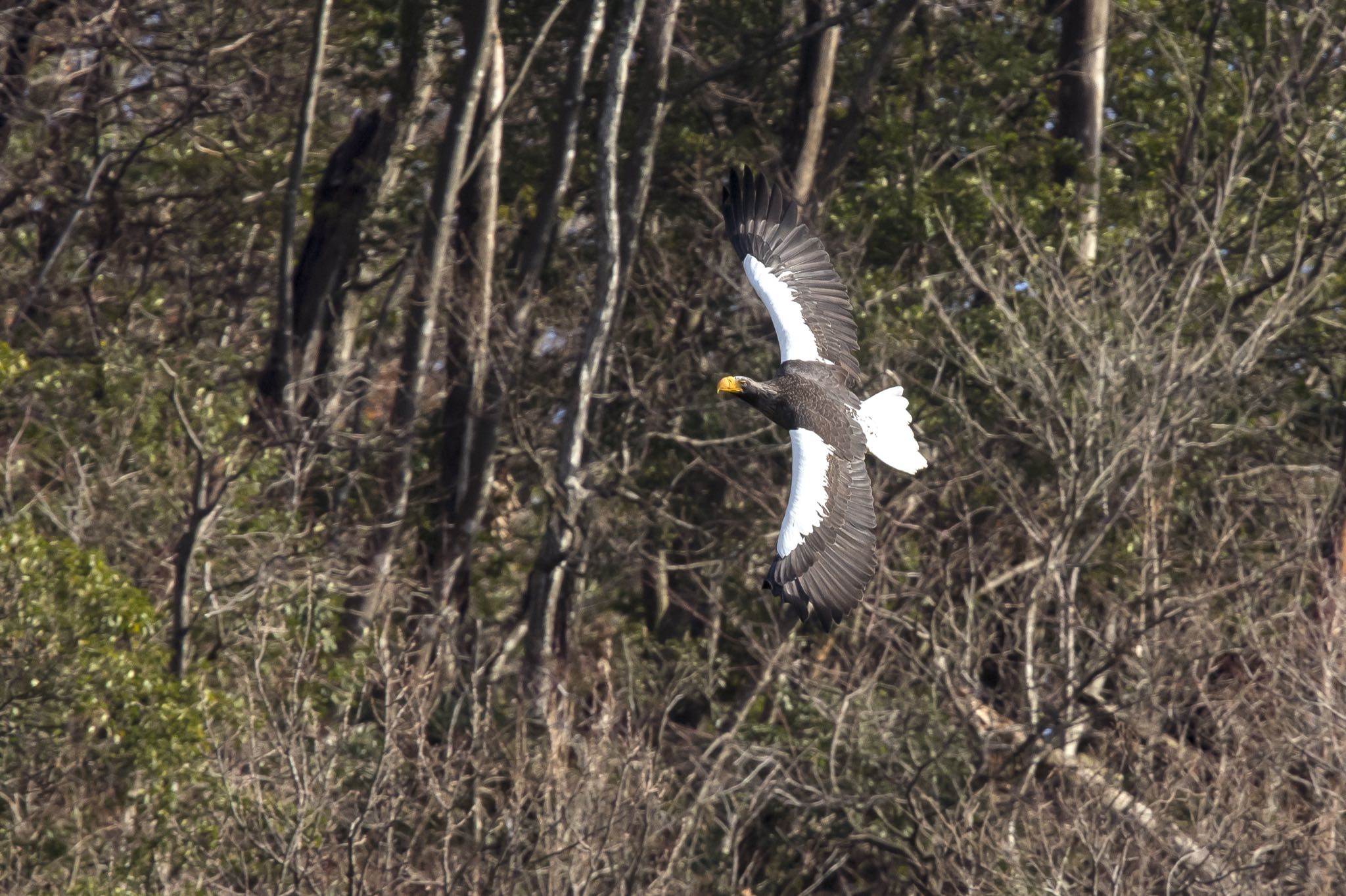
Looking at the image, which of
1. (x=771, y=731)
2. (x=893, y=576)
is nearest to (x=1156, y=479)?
(x=893, y=576)

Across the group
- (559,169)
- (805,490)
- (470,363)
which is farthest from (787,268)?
(559,169)

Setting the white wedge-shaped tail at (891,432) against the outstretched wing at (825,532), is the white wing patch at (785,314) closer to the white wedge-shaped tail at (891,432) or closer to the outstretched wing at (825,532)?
the white wedge-shaped tail at (891,432)

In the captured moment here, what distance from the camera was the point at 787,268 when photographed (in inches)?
389

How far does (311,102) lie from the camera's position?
1595 centimetres

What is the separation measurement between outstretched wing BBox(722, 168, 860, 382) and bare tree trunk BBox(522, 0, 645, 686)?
544cm

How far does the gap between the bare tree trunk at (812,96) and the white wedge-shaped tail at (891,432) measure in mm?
7433

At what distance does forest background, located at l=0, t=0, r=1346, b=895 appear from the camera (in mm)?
11727

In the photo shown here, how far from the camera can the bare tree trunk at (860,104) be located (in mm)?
16359

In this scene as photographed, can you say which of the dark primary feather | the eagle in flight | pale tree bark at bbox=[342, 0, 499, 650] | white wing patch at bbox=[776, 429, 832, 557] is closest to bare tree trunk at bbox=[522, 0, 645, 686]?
pale tree bark at bbox=[342, 0, 499, 650]

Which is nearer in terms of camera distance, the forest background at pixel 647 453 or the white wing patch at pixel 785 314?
the white wing patch at pixel 785 314

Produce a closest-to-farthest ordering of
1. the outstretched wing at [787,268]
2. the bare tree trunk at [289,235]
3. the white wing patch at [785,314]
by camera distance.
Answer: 1. the white wing patch at [785,314]
2. the outstretched wing at [787,268]
3. the bare tree trunk at [289,235]

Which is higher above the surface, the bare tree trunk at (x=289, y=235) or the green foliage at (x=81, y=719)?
the bare tree trunk at (x=289, y=235)

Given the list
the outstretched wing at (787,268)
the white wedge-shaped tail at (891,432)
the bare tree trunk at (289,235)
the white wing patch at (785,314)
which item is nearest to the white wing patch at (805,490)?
the white wedge-shaped tail at (891,432)

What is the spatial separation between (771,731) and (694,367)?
9.71 feet
